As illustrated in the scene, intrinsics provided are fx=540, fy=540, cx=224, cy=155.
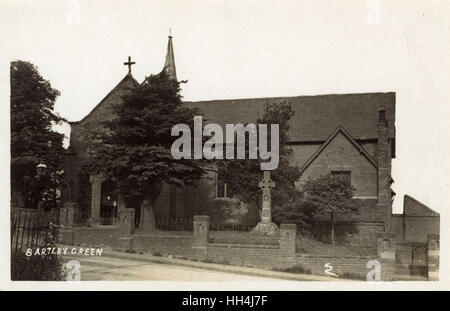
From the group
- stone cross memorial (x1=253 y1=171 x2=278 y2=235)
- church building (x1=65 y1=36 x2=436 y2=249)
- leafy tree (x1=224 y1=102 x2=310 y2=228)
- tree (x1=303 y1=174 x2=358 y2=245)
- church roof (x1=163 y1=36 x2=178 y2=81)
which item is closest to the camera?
stone cross memorial (x1=253 y1=171 x2=278 y2=235)

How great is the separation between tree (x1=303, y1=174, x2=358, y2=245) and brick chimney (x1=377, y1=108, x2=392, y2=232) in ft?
12.4

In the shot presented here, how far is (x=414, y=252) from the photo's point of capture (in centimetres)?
2188

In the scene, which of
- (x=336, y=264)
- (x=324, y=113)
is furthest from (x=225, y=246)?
(x=324, y=113)

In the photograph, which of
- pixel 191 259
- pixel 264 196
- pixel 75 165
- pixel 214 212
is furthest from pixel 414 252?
pixel 75 165

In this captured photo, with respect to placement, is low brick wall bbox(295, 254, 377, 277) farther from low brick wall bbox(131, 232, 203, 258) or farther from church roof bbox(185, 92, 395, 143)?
church roof bbox(185, 92, 395, 143)

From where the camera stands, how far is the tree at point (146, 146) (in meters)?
23.2

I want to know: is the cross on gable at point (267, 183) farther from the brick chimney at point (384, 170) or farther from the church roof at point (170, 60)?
the church roof at point (170, 60)

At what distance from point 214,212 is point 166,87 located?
33.8 feet

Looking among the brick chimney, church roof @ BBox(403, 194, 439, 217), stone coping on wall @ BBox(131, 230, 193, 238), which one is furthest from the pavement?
church roof @ BBox(403, 194, 439, 217)

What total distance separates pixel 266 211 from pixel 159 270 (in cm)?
643

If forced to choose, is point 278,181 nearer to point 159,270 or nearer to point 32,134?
point 159,270

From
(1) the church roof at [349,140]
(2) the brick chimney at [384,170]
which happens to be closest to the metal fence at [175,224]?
(1) the church roof at [349,140]

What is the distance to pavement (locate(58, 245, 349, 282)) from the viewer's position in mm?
15922

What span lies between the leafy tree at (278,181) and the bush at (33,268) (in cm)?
1124
